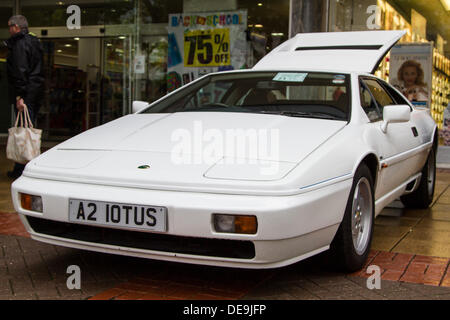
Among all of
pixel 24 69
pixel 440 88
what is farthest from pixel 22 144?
pixel 440 88

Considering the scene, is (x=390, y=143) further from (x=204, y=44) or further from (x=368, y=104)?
(x=204, y=44)

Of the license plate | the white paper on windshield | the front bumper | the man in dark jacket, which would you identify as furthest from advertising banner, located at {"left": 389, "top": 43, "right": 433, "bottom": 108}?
the license plate

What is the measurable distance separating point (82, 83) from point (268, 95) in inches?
386

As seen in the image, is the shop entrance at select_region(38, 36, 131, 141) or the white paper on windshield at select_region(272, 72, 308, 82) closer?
the white paper on windshield at select_region(272, 72, 308, 82)

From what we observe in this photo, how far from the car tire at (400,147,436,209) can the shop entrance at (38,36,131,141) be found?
725 cm

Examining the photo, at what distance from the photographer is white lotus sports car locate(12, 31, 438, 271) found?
263 cm

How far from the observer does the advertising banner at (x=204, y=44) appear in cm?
1020

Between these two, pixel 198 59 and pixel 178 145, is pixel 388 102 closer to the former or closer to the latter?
pixel 178 145

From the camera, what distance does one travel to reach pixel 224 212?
2.58 m

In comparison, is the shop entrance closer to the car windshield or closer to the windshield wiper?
the car windshield

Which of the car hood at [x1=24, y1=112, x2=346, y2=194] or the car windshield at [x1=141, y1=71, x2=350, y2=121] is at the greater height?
the car windshield at [x1=141, y1=71, x2=350, y2=121]

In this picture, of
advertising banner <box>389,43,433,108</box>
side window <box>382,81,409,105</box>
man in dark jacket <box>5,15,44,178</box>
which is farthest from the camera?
advertising banner <box>389,43,433,108</box>

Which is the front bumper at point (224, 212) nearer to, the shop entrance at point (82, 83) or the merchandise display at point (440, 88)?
the shop entrance at point (82, 83)

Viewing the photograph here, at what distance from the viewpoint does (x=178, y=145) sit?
10.3ft
